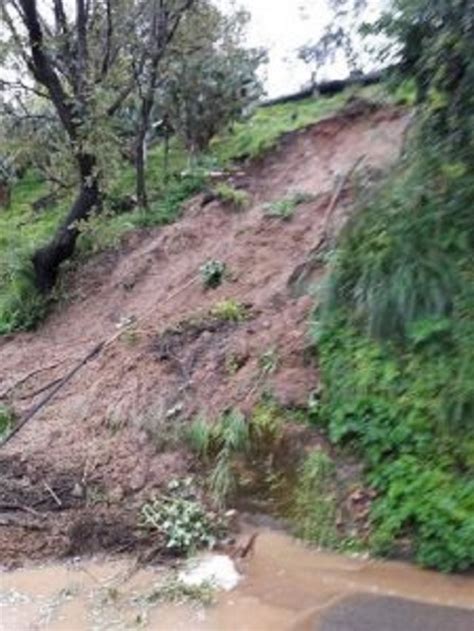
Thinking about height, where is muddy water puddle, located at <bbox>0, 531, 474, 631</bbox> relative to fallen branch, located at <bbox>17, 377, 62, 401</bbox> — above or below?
below

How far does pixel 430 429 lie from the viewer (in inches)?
228

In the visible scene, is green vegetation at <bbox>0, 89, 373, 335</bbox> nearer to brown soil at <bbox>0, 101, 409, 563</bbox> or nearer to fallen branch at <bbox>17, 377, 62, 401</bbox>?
brown soil at <bbox>0, 101, 409, 563</bbox>

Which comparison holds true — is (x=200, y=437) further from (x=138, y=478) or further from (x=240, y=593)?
(x=240, y=593)

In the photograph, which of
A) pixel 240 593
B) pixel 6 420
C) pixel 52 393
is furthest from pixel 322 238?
pixel 240 593

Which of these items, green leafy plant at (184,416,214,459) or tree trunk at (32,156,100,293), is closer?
green leafy plant at (184,416,214,459)

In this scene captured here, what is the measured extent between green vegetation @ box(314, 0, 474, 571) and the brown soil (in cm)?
48

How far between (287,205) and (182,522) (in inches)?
169

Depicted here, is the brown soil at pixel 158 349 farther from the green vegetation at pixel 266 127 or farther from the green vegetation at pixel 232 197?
the green vegetation at pixel 266 127

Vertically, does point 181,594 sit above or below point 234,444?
below

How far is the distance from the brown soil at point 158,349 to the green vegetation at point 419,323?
476mm

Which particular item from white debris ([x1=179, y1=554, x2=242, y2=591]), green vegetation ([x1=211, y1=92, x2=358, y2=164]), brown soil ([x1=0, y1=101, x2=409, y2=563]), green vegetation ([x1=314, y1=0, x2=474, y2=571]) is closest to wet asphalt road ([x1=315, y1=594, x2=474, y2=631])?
green vegetation ([x1=314, y1=0, x2=474, y2=571])

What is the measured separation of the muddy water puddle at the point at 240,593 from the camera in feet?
16.6

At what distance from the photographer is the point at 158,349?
7984 millimetres

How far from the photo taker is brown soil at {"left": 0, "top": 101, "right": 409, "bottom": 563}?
21.7 ft
